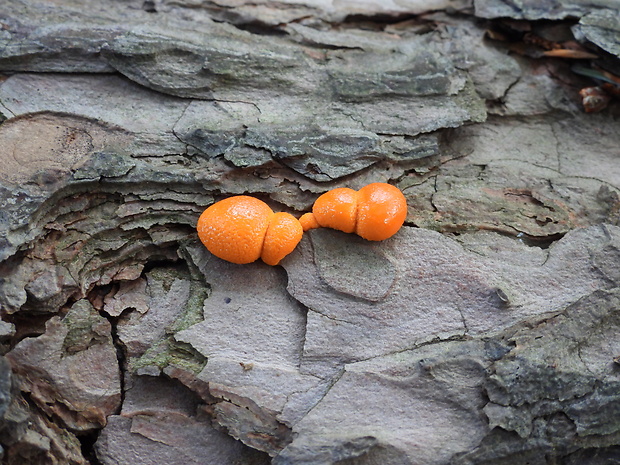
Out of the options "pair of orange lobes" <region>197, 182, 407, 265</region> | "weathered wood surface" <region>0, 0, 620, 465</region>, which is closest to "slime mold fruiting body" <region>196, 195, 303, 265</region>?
"pair of orange lobes" <region>197, 182, 407, 265</region>

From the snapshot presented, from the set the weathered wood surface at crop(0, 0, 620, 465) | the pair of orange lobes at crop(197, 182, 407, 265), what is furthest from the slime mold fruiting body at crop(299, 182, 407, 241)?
the weathered wood surface at crop(0, 0, 620, 465)

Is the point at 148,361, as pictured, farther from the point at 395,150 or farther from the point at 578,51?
the point at 578,51

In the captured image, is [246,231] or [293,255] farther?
[293,255]

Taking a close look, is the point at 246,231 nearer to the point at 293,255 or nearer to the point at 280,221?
the point at 280,221

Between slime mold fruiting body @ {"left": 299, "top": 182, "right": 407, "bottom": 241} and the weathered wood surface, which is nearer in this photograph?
the weathered wood surface

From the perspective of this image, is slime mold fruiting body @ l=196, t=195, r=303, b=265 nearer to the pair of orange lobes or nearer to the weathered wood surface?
the pair of orange lobes

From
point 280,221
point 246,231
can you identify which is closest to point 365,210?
point 280,221
